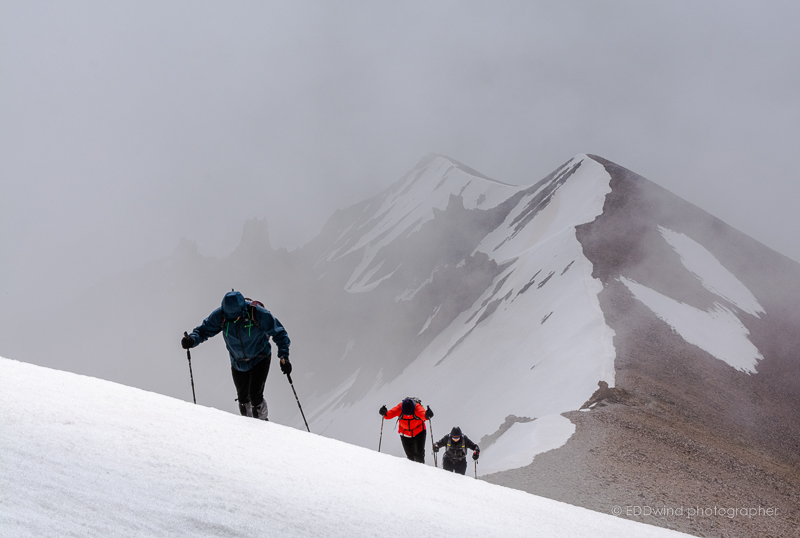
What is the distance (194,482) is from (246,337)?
424 cm

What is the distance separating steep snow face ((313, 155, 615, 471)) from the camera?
25.6 meters

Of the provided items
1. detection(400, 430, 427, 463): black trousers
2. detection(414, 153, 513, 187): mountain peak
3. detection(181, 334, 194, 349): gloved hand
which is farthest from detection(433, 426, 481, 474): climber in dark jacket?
detection(414, 153, 513, 187): mountain peak

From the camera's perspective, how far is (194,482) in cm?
398

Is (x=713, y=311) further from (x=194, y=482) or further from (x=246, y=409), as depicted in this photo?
(x=194, y=482)

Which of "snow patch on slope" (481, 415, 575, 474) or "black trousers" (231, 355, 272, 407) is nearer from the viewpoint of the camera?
"black trousers" (231, 355, 272, 407)

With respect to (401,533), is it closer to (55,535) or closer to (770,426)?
(55,535)

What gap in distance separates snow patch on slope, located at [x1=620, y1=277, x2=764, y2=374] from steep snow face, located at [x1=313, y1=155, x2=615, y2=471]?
4.13m

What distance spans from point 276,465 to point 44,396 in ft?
8.32

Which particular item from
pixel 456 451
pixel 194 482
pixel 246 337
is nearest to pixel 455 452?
pixel 456 451

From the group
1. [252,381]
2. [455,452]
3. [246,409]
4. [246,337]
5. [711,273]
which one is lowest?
[246,409]

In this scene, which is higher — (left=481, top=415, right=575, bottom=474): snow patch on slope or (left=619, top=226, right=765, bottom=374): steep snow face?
(left=619, top=226, right=765, bottom=374): steep snow face

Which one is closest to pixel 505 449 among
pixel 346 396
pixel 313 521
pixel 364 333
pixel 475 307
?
pixel 313 521

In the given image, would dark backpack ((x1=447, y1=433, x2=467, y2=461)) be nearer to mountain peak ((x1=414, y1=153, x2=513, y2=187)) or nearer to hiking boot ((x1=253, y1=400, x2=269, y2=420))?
hiking boot ((x1=253, y1=400, x2=269, y2=420))

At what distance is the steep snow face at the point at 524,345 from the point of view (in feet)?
84.1
